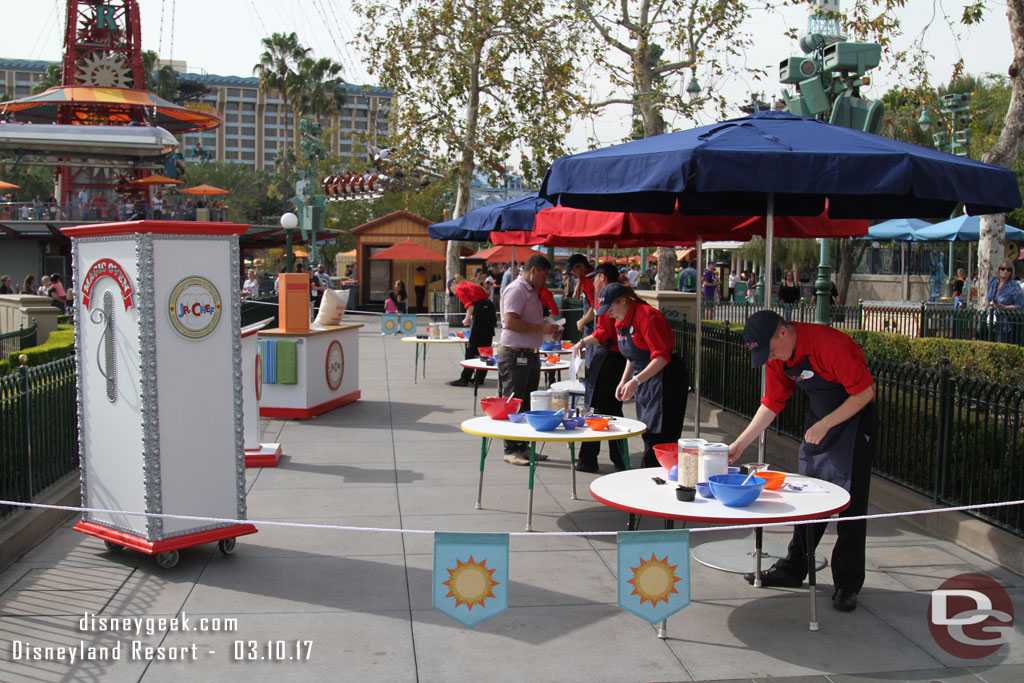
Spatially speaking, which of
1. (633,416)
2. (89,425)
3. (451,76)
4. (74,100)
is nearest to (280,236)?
(74,100)

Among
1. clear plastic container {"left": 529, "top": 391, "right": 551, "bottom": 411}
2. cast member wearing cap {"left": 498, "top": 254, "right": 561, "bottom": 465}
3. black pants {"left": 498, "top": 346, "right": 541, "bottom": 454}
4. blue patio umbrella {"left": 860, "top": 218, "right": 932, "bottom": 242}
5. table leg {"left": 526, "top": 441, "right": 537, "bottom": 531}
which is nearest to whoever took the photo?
table leg {"left": 526, "top": 441, "right": 537, "bottom": 531}

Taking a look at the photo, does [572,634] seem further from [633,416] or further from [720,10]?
[720,10]

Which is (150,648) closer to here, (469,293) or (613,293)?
(613,293)

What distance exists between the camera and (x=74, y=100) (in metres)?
48.8

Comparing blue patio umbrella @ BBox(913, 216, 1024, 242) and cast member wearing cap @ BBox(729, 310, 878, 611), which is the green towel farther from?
blue patio umbrella @ BBox(913, 216, 1024, 242)

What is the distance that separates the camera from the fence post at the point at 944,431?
666 centimetres

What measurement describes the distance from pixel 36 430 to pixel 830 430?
18.5 ft

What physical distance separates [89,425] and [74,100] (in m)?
49.0

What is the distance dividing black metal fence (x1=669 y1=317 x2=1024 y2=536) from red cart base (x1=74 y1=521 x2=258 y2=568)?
4.87 metres

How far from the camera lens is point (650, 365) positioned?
6.84 m

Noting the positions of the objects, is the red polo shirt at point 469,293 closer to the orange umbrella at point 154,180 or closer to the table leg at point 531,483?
the table leg at point 531,483

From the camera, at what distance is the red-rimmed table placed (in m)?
4.43

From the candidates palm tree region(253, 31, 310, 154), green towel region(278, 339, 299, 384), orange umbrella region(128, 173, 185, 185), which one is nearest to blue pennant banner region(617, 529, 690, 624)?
green towel region(278, 339, 299, 384)

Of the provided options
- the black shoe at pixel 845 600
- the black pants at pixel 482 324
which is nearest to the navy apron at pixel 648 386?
the black shoe at pixel 845 600
